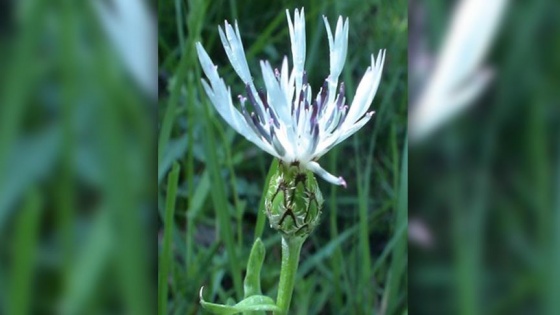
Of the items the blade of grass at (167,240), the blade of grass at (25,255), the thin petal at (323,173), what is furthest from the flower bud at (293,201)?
the blade of grass at (25,255)

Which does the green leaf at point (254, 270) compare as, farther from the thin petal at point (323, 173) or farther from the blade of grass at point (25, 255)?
the blade of grass at point (25, 255)

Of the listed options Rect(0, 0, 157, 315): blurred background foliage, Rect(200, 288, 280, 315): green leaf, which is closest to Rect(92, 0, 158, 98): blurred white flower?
Rect(0, 0, 157, 315): blurred background foliage

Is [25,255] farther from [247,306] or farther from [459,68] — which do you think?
[459,68]

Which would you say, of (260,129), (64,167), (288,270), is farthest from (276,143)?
(64,167)

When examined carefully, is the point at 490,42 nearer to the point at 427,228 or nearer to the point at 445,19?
the point at 445,19

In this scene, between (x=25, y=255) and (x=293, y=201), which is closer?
(x=25, y=255)

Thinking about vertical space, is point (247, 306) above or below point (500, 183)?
below

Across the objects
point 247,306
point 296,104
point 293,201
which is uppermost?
point 296,104
